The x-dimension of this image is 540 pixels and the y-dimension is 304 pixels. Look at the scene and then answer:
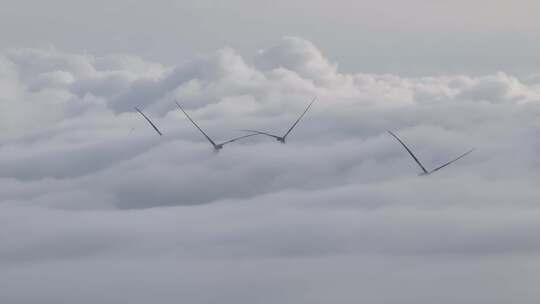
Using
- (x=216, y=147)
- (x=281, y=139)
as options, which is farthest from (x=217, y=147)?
(x=281, y=139)

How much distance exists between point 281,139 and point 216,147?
752 inches

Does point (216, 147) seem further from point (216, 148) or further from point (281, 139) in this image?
point (281, 139)

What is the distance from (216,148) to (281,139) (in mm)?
19434

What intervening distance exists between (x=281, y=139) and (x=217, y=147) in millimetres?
19033

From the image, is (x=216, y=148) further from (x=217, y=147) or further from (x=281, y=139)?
(x=281, y=139)

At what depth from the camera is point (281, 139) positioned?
489ft

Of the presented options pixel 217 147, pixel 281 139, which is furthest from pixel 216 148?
pixel 281 139

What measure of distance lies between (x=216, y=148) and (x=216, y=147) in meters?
0.68

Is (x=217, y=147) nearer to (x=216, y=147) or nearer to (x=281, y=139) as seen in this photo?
(x=216, y=147)

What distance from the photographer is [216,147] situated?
156375 millimetres

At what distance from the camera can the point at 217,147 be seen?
157 m

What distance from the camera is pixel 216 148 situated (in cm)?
15700

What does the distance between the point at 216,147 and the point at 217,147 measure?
1.46 feet
